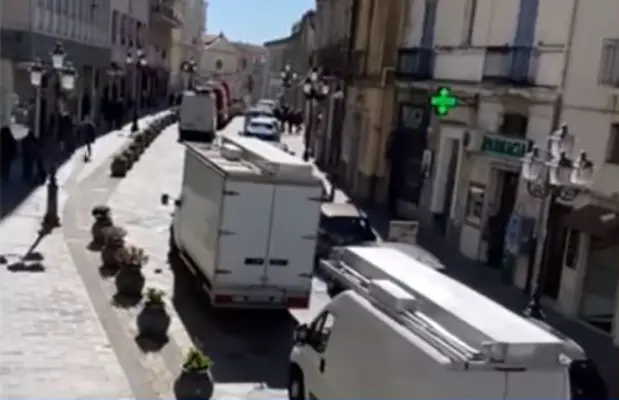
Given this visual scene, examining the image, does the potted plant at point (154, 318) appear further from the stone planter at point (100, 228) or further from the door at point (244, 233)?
the stone planter at point (100, 228)

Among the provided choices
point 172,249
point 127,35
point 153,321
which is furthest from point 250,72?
point 153,321

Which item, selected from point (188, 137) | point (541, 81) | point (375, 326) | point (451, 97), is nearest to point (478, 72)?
point (451, 97)

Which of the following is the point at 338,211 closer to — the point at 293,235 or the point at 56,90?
the point at 293,235

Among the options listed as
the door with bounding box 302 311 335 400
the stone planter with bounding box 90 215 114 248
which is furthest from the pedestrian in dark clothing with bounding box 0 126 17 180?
the door with bounding box 302 311 335 400

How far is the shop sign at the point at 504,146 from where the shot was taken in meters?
22.0

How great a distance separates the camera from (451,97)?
25.8 meters

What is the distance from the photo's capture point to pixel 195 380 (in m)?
11.4

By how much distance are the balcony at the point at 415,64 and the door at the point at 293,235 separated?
14.2 meters

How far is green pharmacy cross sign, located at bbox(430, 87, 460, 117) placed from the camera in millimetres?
25422

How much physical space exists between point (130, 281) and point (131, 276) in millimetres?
96

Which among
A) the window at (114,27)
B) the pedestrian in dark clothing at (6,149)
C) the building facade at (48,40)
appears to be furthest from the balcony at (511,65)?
the window at (114,27)

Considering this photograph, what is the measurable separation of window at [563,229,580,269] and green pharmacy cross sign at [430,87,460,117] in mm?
6840

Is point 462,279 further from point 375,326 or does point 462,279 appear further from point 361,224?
point 375,326

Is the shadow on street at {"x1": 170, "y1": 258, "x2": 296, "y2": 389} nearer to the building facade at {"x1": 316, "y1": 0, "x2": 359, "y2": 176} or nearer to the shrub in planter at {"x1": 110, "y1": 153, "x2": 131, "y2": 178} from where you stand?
the shrub in planter at {"x1": 110, "y1": 153, "x2": 131, "y2": 178}
